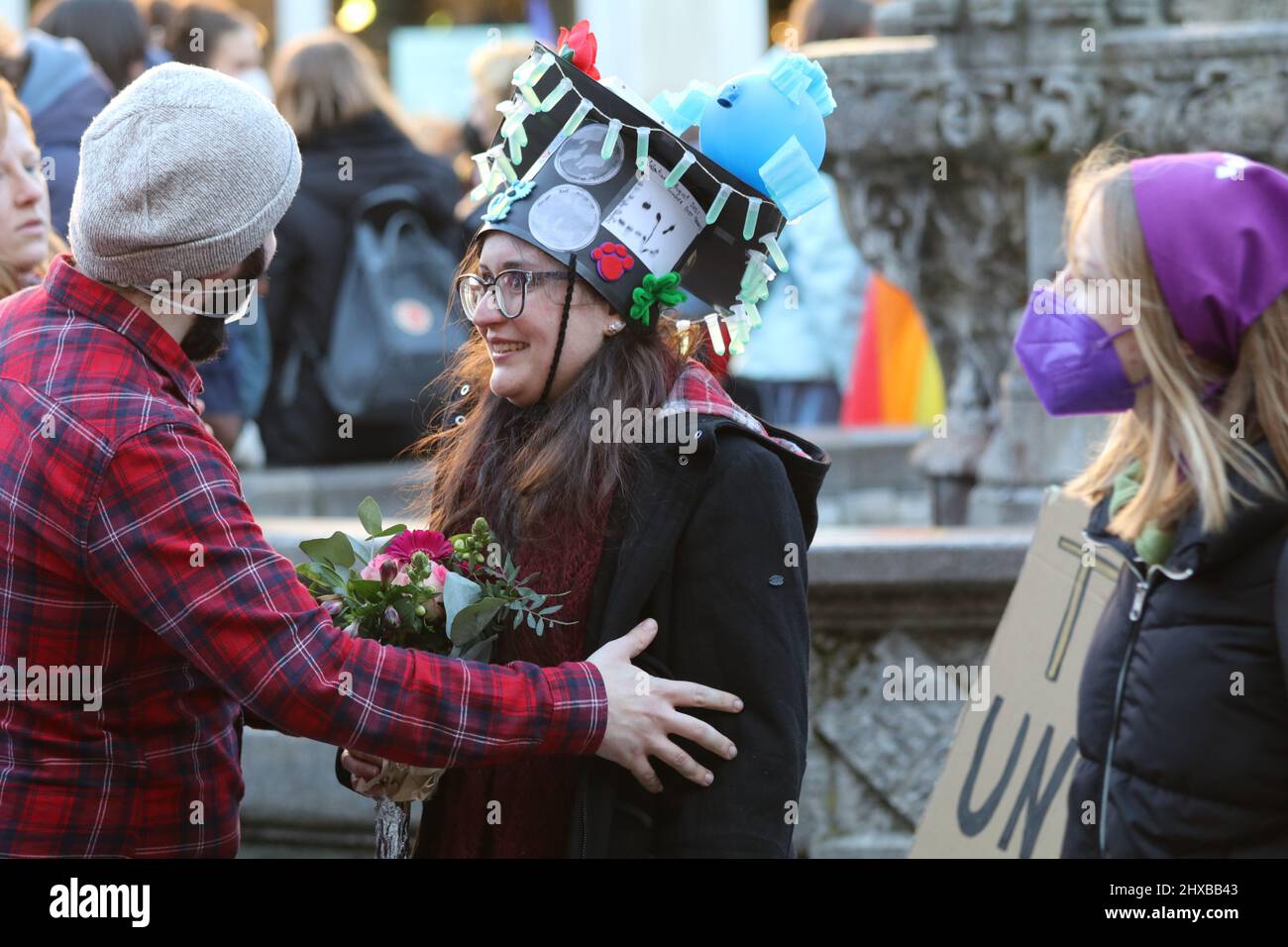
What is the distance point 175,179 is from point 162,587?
0.54 meters

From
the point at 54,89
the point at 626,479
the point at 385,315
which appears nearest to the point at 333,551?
the point at 626,479

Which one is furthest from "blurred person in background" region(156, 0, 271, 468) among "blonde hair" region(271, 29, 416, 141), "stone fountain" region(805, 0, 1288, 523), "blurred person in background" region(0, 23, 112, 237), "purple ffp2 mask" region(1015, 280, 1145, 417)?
"purple ffp2 mask" region(1015, 280, 1145, 417)

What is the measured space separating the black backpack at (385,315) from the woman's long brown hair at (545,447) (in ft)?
12.1

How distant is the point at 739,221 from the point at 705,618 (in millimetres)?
608

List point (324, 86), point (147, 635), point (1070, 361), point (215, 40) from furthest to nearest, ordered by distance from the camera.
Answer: point (215, 40)
point (324, 86)
point (1070, 361)
point (147, 635)

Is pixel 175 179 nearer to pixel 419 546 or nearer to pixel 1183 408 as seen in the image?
pixel 419 546

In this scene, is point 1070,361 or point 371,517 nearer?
point 371,517

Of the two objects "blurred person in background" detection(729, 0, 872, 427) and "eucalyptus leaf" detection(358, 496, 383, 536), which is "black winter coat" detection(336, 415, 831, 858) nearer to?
"eucalyptus leaf" detection(358, 496, 383, 536)

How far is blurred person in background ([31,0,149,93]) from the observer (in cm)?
623

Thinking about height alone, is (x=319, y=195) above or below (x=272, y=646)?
above

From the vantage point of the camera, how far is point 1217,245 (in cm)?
291

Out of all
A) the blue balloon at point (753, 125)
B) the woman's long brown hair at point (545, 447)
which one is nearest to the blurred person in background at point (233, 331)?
the woman's long brown hair at point (545, 447)

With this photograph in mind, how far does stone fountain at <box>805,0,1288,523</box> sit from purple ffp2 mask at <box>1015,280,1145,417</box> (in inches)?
74.8

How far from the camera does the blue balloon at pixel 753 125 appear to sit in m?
2.70
